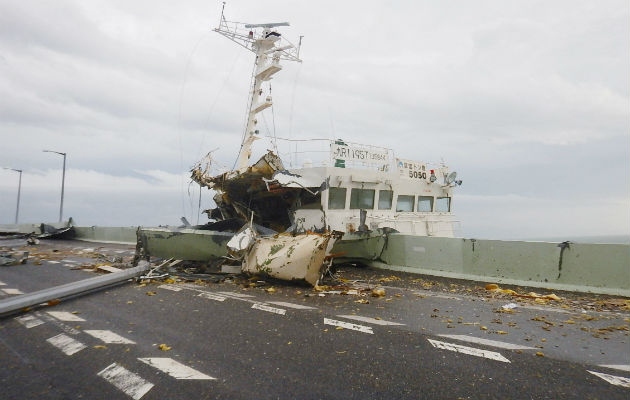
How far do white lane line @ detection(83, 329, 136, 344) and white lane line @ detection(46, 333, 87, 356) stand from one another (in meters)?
0.24

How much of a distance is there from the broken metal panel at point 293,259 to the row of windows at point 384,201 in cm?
419

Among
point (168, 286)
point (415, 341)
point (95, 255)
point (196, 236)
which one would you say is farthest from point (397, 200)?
point (95, 255)

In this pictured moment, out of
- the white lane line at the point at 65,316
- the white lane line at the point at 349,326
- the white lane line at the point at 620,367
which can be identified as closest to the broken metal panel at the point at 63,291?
the white lane line at the point at 65,316

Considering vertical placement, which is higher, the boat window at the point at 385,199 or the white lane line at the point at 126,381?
the boat window at the point at 385,199

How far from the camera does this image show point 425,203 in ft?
49.8

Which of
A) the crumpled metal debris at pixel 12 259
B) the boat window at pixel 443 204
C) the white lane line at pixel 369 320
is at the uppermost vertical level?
the boat window at pixel 443 204

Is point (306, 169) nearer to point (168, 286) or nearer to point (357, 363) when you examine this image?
point (168, 286)

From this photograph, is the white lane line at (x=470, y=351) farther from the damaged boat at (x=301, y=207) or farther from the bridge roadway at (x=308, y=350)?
the damaged boat at (x=301, y=207)

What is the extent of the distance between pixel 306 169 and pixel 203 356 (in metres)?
9.56

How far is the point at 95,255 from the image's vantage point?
13695 millimetres

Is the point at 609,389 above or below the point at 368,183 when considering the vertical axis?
below

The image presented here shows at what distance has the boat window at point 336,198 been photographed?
12484mm

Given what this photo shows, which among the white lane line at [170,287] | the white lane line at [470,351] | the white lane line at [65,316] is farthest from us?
the white lane line at [170,287]

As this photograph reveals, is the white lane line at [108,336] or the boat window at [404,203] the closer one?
the white lane line at [108,336]
